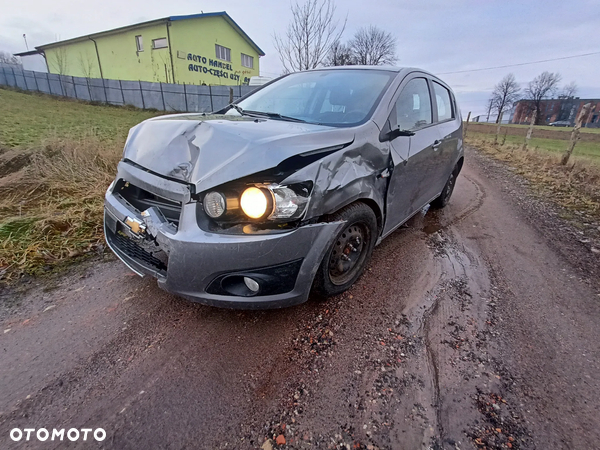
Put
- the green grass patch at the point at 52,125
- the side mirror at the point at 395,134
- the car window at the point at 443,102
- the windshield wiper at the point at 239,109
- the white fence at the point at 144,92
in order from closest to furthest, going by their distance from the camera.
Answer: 1. the side mirror at the point at 395,134
2. the windshield wiper at the point at 239,109
3. the car window at the point at 443,102
4. the green grass patch at the point at 52,125
5. the white fence at the point at 144,92

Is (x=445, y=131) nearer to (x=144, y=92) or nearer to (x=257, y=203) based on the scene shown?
(x=257, y=203)

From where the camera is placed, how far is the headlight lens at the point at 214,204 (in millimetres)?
1770

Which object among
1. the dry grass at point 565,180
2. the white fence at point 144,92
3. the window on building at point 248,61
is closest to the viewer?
the dry grass at point 565,180

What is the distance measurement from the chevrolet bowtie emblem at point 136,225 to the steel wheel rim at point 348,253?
4.07 ft

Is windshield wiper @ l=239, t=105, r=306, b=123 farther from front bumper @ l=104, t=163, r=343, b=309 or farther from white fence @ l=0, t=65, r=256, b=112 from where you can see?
white fence @ l=0, t=65, r=256, b=112

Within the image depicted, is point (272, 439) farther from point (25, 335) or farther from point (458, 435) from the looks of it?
point (25, 335)

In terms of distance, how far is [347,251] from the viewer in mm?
2365

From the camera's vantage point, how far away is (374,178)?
91.2 inches

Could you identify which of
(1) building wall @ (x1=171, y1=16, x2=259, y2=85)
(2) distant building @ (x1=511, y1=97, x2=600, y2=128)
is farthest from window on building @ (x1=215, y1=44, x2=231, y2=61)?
(2) distant building @ (x1=511, y1=97, x2=600, y2=128)

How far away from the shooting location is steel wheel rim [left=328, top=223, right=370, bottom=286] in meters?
2.23

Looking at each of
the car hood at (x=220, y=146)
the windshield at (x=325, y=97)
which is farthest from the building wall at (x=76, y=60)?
the car hood at (x=220, y=146)

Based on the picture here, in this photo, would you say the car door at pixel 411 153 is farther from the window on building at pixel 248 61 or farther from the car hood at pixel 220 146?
the window on building at pixel 248 61

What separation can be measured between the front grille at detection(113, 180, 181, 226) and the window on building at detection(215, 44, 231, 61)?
3076cm

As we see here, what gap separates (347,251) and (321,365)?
34.1 inches
